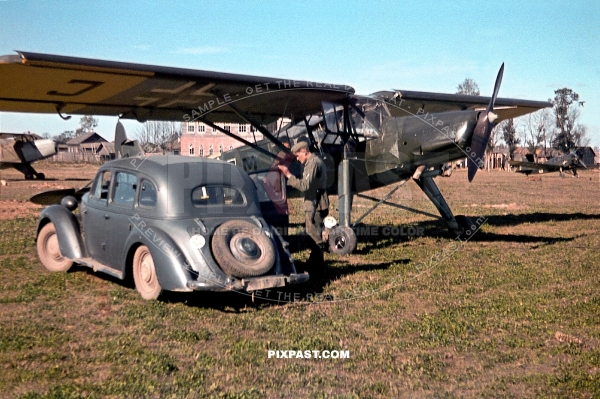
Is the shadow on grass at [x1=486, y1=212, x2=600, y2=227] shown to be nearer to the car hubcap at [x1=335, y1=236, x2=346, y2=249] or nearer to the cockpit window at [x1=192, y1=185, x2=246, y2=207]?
the car hubcap at [x1=335, y1=236, x2=346, y2=249]

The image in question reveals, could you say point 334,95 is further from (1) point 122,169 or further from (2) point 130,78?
(1) point 122,169

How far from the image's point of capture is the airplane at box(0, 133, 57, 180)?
36.8 m

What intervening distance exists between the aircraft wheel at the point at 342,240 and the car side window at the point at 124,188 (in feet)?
13.3

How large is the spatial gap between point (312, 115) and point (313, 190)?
9.31 ft

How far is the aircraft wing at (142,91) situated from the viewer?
27.2ft

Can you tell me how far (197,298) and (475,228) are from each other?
776cm

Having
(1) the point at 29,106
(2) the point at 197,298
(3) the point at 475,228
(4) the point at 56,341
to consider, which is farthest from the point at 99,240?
(3) the point at 475,228

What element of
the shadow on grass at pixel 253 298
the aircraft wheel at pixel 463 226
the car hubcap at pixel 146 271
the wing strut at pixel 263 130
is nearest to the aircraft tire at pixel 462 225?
the aircraft wheel at pixel 463 226

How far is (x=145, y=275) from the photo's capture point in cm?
695

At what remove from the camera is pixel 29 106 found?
34.9 feet

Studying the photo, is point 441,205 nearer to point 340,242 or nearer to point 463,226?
point 463,226

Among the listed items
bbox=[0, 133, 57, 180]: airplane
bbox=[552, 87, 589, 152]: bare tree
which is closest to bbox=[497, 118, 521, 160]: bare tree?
bbox=[552, 87, 589, 152]: bare tree

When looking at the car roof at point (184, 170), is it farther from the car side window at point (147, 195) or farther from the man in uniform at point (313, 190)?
the man in uniform at point (313, 190)

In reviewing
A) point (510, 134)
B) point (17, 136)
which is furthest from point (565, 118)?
point (17, 136)
